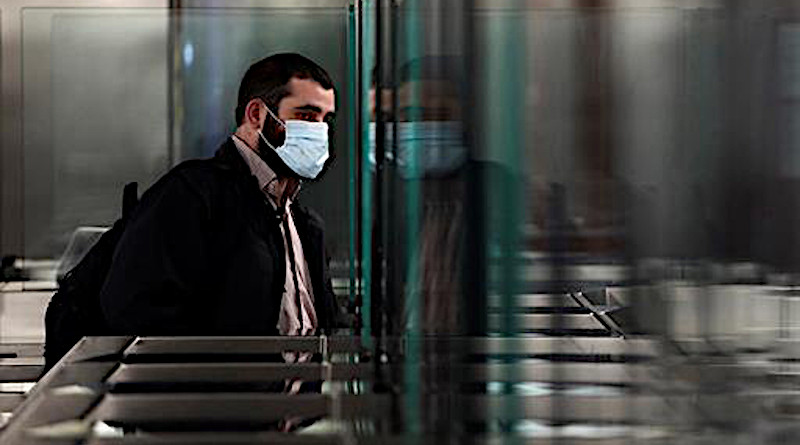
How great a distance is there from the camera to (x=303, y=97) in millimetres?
2713

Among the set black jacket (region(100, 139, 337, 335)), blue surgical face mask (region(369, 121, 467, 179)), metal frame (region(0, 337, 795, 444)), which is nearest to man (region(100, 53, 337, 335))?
black jacket (region(100, 139, 337, 335))

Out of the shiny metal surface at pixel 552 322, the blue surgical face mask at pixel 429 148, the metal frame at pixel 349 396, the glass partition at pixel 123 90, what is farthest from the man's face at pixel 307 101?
the shiny metal surface at pixel 552 322

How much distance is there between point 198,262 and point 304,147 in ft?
1.16

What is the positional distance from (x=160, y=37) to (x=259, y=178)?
1.56 meters

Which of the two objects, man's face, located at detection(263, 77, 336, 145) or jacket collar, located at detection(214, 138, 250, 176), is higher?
man's face, located at detection(263, 77, 336, 145)

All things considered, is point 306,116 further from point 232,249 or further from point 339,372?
point 339,372

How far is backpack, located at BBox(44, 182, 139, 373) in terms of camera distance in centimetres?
240

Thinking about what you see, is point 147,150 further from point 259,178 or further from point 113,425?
point 113,425

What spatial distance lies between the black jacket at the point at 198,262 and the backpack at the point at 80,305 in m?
0.08

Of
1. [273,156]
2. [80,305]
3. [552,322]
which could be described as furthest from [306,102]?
[552,322]

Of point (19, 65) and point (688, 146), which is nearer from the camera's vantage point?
point (688, 146)

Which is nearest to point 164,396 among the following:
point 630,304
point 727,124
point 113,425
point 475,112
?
point 113,425

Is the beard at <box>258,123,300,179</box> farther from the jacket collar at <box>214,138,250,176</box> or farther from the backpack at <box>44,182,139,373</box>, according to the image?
the backpack at <box>44,182,139,373</box>

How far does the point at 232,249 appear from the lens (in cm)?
241
